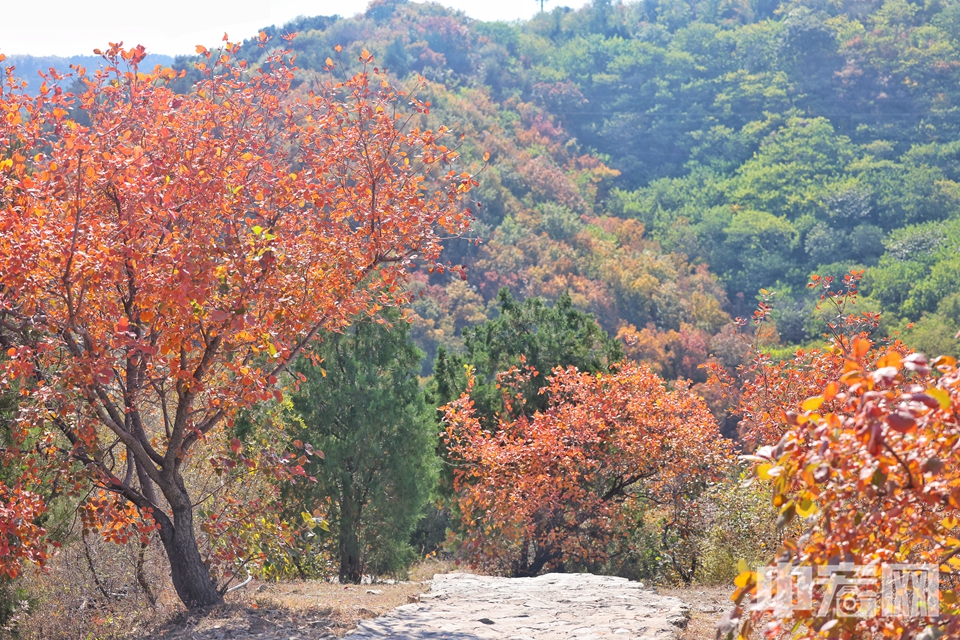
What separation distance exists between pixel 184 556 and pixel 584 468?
4.85 metres

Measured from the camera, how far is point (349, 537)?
10273mm

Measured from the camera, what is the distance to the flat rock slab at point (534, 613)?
5.49m

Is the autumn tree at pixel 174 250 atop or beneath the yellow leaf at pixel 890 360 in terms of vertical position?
atop

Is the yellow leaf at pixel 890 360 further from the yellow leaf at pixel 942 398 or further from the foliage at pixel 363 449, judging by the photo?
the foliage at pixel 363 449

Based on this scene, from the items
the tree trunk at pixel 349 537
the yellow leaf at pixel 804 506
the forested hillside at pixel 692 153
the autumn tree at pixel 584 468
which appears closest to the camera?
the yellow leaf at pixel 804 506

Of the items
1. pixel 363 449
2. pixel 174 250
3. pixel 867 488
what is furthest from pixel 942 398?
pixel 363 449

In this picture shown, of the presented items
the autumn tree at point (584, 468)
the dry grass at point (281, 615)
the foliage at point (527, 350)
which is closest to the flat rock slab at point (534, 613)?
the dry grass at point (281, 615)

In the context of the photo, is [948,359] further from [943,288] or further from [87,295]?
[943,288]

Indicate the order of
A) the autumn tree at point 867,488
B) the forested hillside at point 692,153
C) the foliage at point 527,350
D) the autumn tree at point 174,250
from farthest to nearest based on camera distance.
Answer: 1. the forested hillside at point 692,153
2. the foliage at point 527,350
3. the autumn tree at point 174,250
4. the autumn tree at point 867,488

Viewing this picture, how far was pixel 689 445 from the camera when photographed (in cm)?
952

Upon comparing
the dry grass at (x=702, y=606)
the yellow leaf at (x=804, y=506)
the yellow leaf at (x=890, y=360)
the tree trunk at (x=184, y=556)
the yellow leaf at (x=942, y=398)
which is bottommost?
the dry grass at (x=702, y=606)

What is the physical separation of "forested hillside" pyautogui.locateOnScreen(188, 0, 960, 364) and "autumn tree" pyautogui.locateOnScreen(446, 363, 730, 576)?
2165cm

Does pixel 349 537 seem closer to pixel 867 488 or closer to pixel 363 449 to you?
pixel 363 449

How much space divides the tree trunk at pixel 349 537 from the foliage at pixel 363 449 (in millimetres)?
12
